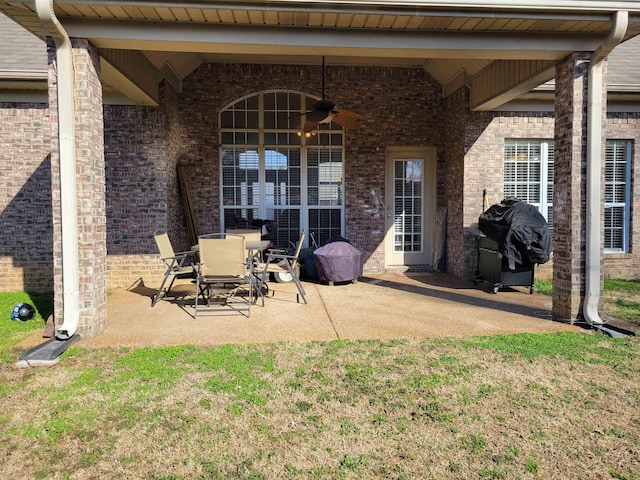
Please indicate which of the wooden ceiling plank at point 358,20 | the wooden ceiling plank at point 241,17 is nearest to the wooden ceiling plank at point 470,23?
the wooden ceiling plank at point 358,20

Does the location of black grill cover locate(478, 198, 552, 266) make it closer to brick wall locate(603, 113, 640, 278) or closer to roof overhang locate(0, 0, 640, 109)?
roof overhang locate(0, 0, 640, 109)

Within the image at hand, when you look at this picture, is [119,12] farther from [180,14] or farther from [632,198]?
[632,198]

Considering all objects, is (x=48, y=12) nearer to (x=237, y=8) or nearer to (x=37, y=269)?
(x=237, y=8)

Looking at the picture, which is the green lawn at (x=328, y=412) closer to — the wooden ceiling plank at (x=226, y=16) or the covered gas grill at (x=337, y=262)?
the covered gas grill at (x=337, y=262)

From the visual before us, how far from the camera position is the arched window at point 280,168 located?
815 cm

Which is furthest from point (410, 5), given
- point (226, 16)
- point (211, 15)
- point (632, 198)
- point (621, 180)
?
point (632, 198)

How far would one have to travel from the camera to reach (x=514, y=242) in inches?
245

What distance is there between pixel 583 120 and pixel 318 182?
15.4 feet

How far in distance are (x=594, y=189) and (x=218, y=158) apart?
19.8 feet

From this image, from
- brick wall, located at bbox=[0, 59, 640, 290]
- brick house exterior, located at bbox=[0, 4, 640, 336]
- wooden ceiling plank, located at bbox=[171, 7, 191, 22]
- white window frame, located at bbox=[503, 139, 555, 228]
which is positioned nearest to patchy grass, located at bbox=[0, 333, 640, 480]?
brick house exterior, located at bbox=[0, 4, 640, 336]

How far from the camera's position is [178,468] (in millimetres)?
2199

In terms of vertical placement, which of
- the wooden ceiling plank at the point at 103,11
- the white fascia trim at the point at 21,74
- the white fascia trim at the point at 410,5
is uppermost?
the white fascia trim at the point at 21,74

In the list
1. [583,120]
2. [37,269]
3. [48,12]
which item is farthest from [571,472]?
[37,269]

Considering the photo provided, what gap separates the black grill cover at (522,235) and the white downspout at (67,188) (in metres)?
5.49
